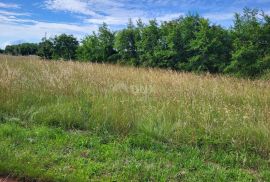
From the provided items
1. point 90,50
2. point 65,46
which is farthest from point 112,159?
point 65,46

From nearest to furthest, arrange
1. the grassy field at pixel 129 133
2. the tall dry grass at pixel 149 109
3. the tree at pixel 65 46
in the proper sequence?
the grassy field at pixel 129 133, the tall dry grass at pixel 149 109, the tree at pixel 65 46

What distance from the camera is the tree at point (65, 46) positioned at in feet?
102

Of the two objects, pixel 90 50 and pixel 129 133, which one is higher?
pixel 90 50

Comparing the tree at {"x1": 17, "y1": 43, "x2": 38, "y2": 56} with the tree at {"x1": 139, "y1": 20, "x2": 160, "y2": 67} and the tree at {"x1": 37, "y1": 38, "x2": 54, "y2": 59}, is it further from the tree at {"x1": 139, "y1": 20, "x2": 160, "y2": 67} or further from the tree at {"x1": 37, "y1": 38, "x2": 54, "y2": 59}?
the tree at {"x1": 139, "y1": 20, "x2": 160, "y2": 67}

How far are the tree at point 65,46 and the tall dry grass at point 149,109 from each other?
71.3 feet

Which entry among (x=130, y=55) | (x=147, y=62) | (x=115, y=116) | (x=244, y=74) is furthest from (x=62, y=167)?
(x=130, y=55)

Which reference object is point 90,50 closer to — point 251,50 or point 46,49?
point 46,49

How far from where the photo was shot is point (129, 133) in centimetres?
640

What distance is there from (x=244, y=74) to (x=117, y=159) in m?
12.4

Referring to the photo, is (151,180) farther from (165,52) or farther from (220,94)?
(165,52)

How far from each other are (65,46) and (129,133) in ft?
86.3

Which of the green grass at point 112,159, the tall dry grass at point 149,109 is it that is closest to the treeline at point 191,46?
the tall dry grass at point 149,109

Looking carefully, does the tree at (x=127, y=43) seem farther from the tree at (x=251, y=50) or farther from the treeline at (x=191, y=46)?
the tree at (x=251, y=50)

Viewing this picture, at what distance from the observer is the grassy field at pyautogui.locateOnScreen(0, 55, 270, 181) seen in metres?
4.75
